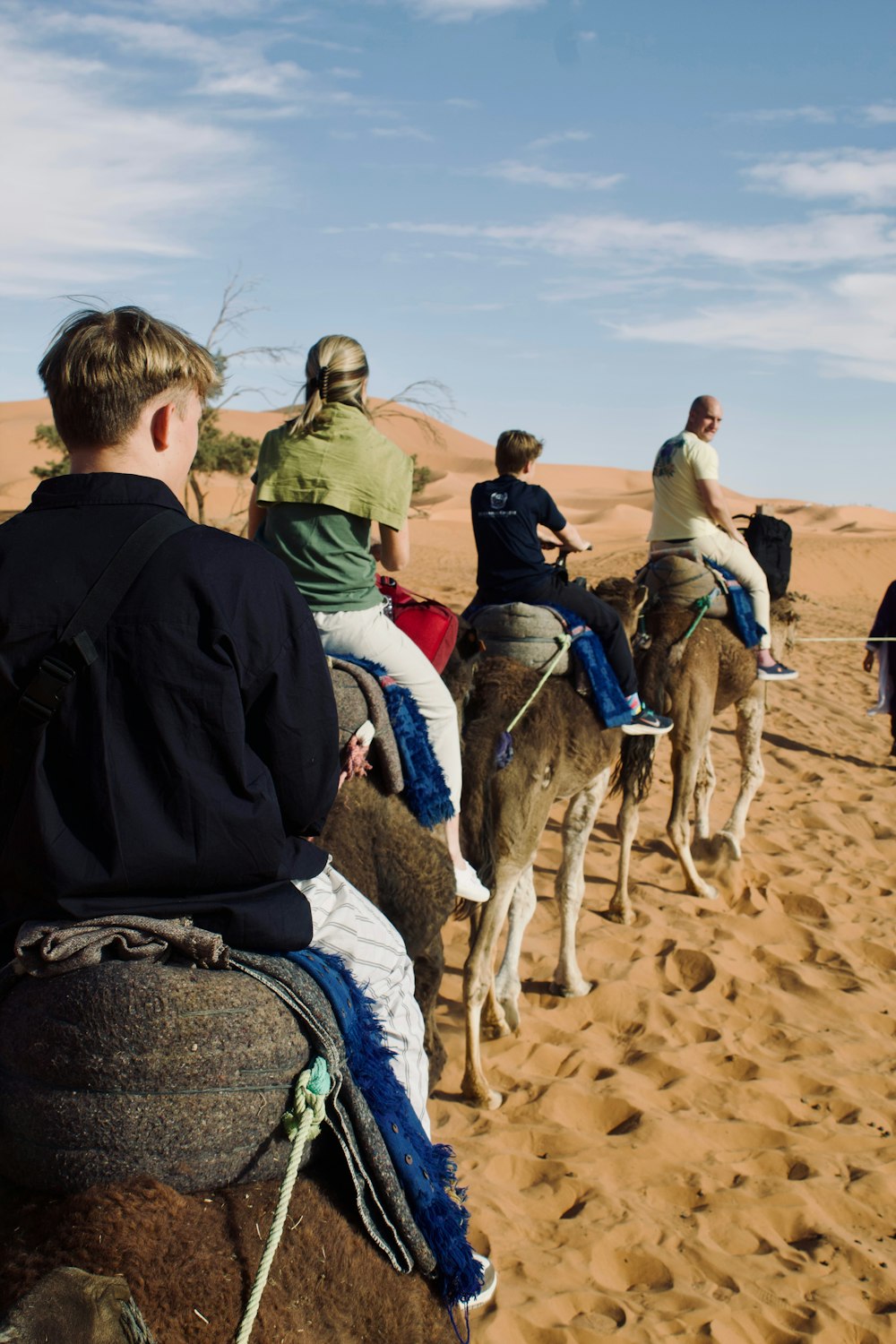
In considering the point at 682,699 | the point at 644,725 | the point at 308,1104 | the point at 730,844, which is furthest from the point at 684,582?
the point at 308,1104

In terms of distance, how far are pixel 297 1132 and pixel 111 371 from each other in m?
1.35

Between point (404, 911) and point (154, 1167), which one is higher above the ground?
point (154, 1167)

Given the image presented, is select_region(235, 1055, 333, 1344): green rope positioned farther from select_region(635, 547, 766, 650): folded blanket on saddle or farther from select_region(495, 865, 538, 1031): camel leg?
select_region(635, 547, 766, 650): folded blanket on saddle

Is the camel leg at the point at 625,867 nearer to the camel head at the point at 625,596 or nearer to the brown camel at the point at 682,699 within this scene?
the brown camel at the point at 682,699

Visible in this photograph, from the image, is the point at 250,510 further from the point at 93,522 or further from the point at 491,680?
the point at 93,522

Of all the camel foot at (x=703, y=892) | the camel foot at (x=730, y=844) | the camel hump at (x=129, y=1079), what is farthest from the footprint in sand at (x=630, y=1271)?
the camel foot at (x=730, y=844)

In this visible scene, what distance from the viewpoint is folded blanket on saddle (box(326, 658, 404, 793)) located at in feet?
12.0

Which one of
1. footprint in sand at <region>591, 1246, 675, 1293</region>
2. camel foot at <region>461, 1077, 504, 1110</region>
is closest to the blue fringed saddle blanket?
camel foot at <region>461, 1077, 504, 1110</region>

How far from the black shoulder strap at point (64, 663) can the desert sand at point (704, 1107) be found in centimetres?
285

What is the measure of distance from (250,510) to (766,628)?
486 cm

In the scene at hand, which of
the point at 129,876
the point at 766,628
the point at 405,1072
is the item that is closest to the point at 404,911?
the point at 405,1072

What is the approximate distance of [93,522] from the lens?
6.28ft

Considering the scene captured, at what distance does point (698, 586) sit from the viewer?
25.4 feet

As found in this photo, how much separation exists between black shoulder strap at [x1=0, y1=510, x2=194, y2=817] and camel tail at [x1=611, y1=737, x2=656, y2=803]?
6034 mm
